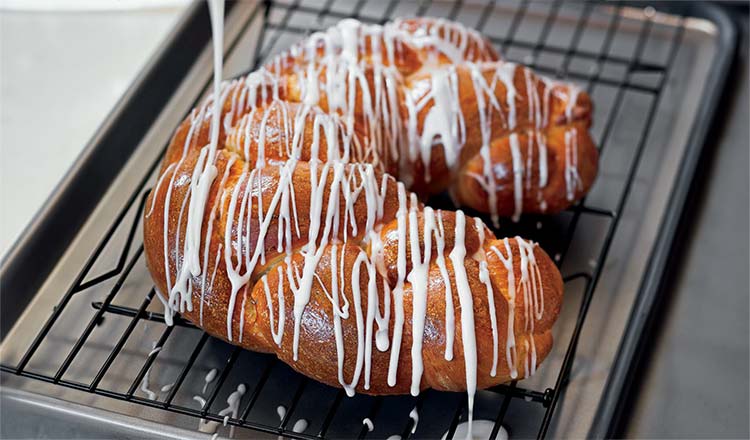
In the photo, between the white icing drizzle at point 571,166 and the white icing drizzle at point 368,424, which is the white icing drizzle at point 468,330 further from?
the white icing drizzle at point 571,166

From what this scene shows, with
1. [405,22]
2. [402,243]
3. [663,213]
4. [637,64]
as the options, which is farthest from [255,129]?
[637,64]

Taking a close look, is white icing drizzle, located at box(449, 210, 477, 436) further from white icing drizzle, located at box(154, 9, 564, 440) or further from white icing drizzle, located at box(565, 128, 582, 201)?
white icing drizzle, located at box(565, 128, 582, 201)

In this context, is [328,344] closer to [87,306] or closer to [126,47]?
[87,306]

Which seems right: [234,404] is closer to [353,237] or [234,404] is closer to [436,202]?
[353,237]

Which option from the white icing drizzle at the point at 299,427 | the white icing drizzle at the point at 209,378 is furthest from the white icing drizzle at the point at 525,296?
the white icing drizzle at the point at 209,378

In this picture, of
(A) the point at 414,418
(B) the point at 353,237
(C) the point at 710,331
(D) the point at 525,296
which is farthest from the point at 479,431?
(C) the point at 710,331

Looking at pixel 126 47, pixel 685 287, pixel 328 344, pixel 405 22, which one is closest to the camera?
pixel 328 344
